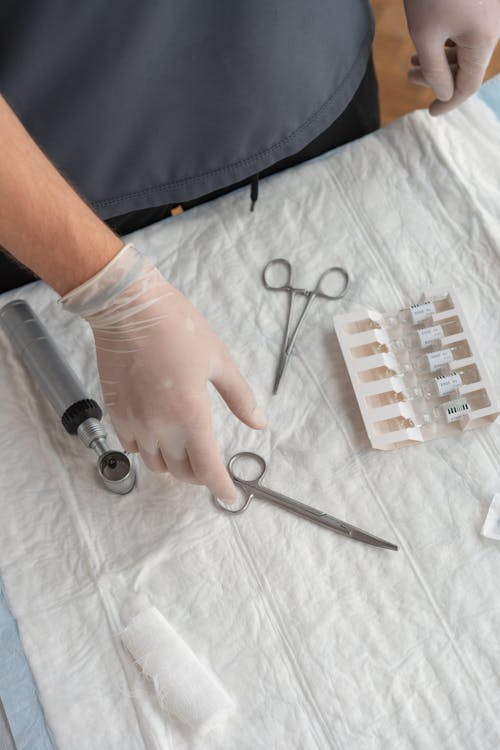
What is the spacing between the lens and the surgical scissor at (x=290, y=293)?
82 cm

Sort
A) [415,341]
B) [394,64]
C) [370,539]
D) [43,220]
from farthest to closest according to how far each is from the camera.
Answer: [394,64], [415,341], [370,539], [43,220]

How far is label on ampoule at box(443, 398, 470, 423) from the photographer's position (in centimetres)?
75

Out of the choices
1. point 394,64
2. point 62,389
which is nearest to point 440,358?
→ point 62,389

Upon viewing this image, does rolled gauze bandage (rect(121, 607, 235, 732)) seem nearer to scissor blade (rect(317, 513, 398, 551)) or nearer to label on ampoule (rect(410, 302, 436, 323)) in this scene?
scissor blade (rect(317, 513, 398, 551))

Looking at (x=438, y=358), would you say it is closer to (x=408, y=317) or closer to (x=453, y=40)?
(x=408, y=317)

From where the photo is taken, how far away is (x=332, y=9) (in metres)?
0.77

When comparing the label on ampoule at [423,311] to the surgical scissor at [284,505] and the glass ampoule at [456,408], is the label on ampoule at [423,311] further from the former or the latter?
the surgical scissor at [284,505]

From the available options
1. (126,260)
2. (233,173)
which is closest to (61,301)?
(126,260)

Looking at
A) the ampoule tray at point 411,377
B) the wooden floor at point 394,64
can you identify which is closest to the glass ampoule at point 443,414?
the ampoule tray at point 411,377

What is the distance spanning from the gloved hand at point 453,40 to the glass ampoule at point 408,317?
0.28 metres

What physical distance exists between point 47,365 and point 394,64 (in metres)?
1.05

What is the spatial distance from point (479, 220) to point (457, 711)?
57cm

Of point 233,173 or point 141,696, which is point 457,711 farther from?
point 233,173

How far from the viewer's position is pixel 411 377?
0.80 meters
